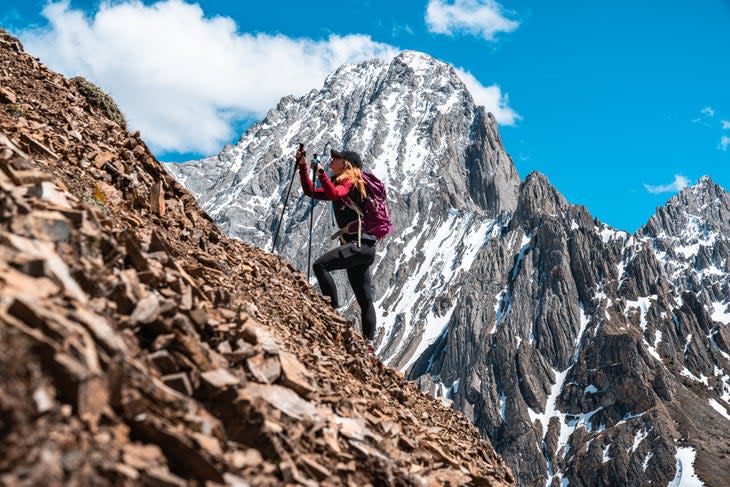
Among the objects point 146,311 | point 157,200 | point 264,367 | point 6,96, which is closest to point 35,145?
point 157,200

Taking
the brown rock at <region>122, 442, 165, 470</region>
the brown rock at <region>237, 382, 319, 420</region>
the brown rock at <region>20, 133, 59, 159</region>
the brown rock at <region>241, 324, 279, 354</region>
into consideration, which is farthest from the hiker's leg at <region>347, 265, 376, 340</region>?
the brown rock at <region>122, 442, 165, 470</region>

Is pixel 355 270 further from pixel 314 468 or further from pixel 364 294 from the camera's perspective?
pixel 314 468

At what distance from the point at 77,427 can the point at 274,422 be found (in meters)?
2.03

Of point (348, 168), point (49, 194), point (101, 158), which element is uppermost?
point (348, 168)

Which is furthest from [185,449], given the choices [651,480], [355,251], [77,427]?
[651,480]

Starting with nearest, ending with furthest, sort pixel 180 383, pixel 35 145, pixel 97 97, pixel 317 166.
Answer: pixel 180 383 < pixel 35 145 < pixel 317 166 < pixel 97 97

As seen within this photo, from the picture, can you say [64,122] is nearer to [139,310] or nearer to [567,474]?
[139,310]

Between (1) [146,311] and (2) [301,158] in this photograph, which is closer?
(1) [146,311]

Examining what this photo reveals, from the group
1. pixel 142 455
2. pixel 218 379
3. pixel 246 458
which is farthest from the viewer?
pixel 218 379

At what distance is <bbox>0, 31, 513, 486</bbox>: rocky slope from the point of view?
12.6 ft

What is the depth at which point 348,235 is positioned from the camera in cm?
1297

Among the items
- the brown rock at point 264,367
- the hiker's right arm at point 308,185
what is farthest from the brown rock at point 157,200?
the brown rock at point 264,367

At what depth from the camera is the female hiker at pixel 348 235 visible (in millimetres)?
12344

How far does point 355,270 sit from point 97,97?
6733mm
